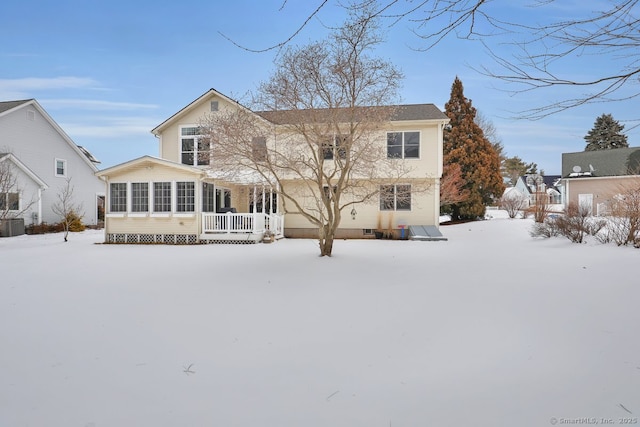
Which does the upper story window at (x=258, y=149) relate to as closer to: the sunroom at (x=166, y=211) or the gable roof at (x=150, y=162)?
the sunroom at (x=166, y=211)

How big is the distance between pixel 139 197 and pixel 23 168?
9.97 metres

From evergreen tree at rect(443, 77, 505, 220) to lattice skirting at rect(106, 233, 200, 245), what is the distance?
1810cm

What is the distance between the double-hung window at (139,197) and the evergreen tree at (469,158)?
19500mm

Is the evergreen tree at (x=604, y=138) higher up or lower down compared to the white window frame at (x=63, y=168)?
higher up

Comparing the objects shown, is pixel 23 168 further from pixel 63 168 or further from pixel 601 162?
pixel 601 162

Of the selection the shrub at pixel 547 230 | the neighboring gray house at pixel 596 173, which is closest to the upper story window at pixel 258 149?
the shrub at pixel 547 230

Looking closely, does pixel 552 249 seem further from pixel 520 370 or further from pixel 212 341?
pixel 212 341

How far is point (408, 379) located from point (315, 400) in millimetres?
893

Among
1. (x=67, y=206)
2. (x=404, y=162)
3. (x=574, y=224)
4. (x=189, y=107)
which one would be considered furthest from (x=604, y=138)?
(x=67, y=206)

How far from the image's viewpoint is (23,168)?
65.9 ft

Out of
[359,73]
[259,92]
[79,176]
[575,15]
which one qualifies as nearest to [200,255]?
[259,92]

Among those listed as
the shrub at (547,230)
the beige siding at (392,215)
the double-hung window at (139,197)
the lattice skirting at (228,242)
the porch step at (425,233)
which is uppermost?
the double-hung window at (139,197)

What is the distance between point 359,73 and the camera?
976cm

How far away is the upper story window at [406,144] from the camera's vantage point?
1733 centimetres
